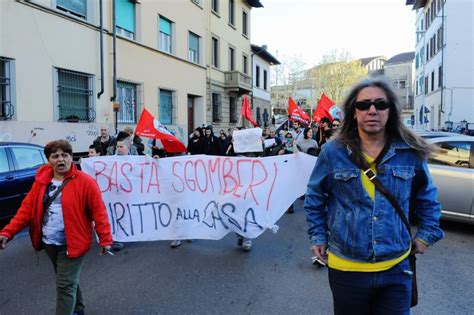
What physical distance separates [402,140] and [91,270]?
4.04 meters

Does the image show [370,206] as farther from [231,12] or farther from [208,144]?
[231,12]

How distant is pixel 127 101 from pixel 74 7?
4.15 m

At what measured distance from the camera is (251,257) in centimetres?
534

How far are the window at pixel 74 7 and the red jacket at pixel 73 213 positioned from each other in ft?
38.3

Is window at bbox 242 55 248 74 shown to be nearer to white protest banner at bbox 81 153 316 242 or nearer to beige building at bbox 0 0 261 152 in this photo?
beige building at bbox 0 0 261 152

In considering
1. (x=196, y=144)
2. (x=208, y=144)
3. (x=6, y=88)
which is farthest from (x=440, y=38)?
(x=6, y=88)

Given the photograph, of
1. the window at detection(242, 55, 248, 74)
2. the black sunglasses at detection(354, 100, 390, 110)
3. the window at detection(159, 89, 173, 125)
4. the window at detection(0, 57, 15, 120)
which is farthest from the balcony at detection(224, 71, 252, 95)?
the black sunglasses at detection(354, 100, 390, 110)

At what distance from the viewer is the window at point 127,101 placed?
1608 centimetres

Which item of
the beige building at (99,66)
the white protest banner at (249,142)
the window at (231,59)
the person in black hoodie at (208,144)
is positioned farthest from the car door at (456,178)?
the window at (231,59)

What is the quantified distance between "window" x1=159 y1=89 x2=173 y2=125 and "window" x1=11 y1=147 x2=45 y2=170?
11.5 meters

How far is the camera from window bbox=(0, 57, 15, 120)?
10.9 metres

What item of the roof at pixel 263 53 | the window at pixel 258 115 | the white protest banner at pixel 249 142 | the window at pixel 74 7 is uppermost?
the roof at pixel 263 53

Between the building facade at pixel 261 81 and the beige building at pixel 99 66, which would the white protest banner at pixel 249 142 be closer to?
the beige building at pixel 99 66

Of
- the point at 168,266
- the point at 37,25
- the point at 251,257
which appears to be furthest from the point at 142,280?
the point at 37,25
